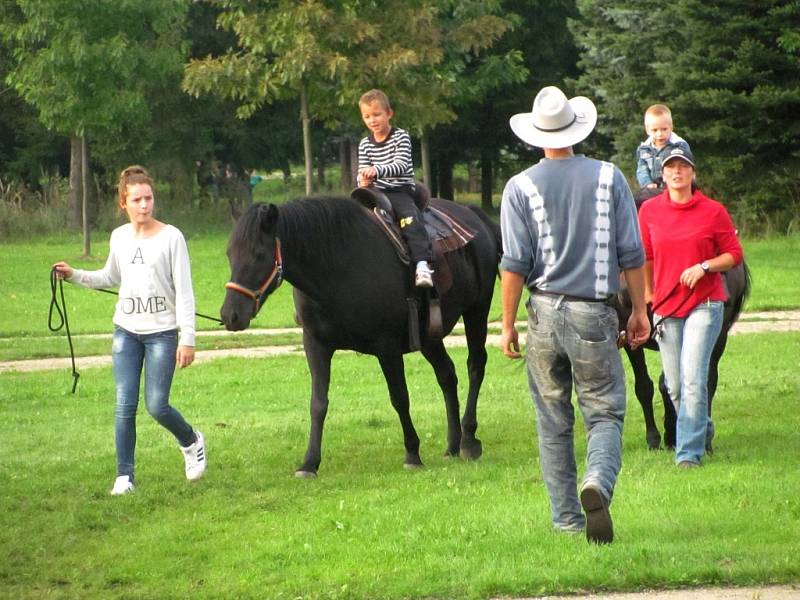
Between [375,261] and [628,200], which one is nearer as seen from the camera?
[628,200]

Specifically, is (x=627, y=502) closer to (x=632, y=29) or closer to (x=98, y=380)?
(x=98, y=380)

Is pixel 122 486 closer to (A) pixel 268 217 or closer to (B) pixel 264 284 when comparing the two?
(B) pixel 264 284

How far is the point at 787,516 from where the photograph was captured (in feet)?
26.7

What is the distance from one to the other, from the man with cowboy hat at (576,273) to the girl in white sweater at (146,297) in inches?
108

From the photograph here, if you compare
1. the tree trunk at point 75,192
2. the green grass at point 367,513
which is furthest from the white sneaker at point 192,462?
the tree trunk at point 75,192

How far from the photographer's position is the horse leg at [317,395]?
10.3 metres

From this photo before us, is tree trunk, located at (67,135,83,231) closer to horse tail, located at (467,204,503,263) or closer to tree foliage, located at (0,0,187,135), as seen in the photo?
tree foliage, located at (0,0,187,135)

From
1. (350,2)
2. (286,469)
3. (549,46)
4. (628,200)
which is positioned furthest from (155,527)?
(549,46)

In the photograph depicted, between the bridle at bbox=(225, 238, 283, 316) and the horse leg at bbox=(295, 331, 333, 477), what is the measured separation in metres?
0.71

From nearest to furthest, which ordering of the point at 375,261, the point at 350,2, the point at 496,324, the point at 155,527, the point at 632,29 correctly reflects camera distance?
the point at 155,527 < the point at 375,261 < the point at 496,324 < the point at 350,2 < the point at 632,29

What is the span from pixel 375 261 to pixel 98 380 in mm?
6553

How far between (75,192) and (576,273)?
1431 inches

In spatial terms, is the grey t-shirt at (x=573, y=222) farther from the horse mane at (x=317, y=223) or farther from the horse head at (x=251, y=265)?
the horse mane at (x=317, y=223)

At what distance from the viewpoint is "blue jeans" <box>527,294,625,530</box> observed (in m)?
7.35
